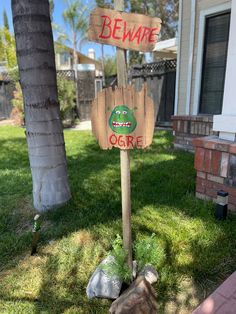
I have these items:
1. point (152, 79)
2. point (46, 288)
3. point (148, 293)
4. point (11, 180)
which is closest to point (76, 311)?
point (46, 288)

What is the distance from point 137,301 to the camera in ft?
5.63

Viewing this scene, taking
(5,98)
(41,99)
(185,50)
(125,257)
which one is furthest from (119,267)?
(5,98)

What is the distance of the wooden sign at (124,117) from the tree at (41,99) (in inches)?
40.5

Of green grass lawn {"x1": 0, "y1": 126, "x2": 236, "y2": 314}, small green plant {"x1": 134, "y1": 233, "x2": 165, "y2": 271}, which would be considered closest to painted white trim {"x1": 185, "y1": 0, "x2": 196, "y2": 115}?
green grass lawn {"x1": 0, "y1": 126, "x2": 236, "y2": 314}

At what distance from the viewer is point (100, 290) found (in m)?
1.90

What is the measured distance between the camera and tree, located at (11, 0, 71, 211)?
2.52m

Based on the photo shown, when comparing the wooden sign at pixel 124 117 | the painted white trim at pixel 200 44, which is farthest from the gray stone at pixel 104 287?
the painted white trim at pixel 200 44

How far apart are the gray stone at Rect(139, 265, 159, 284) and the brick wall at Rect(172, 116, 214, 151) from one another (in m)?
3.48

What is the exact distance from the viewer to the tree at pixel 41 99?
252 centimetres

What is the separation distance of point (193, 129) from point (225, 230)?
3.06 metres

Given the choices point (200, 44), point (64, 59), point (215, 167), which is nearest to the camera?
point (215, 167)

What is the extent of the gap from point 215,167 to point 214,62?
2.68 metres

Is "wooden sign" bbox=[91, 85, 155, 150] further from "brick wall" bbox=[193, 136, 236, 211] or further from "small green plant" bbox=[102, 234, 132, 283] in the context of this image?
"brick wall" bbox=[193, 136, 236, 211]

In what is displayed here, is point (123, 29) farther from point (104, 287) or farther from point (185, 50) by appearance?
point (185, 50)
